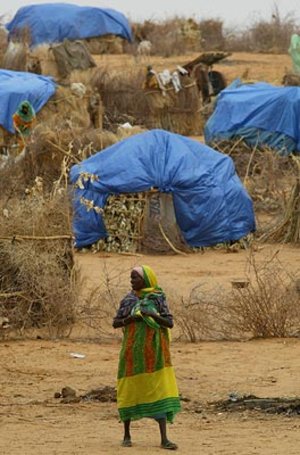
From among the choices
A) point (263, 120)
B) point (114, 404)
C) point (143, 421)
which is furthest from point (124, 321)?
point (263, 120)

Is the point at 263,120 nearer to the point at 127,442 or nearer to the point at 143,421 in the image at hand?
the point at 143,421

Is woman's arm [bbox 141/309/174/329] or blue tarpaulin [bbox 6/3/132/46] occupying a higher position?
woman's arm [bbox 141/309/174/329]

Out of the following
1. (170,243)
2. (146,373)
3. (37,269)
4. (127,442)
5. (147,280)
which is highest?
(147,280)

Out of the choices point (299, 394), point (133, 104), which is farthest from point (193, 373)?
point (133, 104)

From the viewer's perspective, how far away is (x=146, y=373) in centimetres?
791

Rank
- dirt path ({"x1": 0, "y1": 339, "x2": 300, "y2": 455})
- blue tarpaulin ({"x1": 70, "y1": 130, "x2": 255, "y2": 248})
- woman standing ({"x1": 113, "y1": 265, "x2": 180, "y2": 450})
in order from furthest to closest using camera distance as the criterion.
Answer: blue tarpaulin ({"x1": 70, "y1": 130, "x2": 255, "y2": 248}) < dirt path ({"x1": 0, "y1": 339, "x2": 300, "y2": 455}) < woman standing ({"x1": 113, "y1": 265, "x2": 180, "y2": 450})

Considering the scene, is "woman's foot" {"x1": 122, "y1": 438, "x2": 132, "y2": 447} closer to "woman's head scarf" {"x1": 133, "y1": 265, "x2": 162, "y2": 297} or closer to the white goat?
"woman's head scarf" {"x1": 133, "y1": 265, "x2": 162, "y2": 297}

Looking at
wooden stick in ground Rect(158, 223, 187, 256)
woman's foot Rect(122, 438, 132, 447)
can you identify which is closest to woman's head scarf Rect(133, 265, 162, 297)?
woman's foot Rect(122, 438, 132, 447)

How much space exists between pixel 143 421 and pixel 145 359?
1.21m

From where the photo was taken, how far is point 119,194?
18.7 m

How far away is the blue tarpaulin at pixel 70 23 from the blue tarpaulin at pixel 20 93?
1421 centimetres

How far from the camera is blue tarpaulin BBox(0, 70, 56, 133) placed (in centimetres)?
2580

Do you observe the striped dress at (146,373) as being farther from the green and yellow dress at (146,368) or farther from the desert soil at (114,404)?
the desert soil at (114,404)

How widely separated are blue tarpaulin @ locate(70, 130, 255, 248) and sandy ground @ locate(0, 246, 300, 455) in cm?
639
